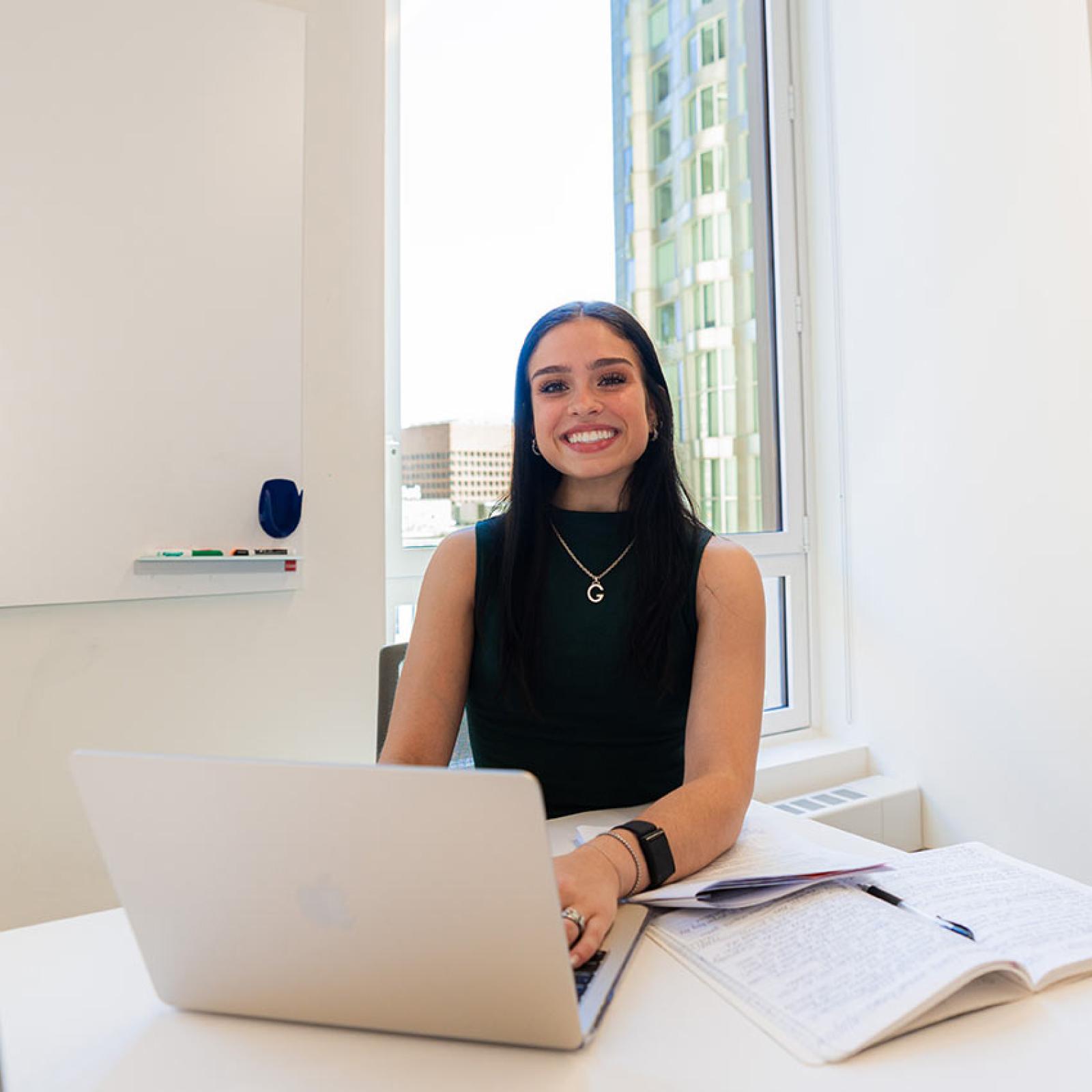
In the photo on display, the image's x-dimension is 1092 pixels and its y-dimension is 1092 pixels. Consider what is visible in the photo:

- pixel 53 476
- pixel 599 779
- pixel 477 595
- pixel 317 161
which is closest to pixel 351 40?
pixel 317 161

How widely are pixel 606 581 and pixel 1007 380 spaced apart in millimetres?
1424

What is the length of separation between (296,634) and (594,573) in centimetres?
72

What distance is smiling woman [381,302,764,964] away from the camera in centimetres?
127

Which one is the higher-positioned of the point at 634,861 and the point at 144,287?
the point at 144,287

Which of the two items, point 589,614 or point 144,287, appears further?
point 144,287

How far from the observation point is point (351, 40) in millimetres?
1846

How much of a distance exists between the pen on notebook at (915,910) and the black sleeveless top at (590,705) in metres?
0.47

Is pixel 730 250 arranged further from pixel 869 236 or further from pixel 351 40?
pixel 351 40

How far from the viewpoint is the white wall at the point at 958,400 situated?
81.1 inches

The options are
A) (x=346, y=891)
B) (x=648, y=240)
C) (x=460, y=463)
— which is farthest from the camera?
(x=648, y=240)

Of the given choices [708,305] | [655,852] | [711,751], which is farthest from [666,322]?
[655,852]

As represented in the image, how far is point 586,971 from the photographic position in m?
0.68

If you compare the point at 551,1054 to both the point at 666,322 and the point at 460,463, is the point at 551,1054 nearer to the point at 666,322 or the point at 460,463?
the point at 460,463


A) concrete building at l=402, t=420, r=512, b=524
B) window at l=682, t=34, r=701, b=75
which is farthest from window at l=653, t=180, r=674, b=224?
concrete building at l=402, t=420, r=512, b=524
